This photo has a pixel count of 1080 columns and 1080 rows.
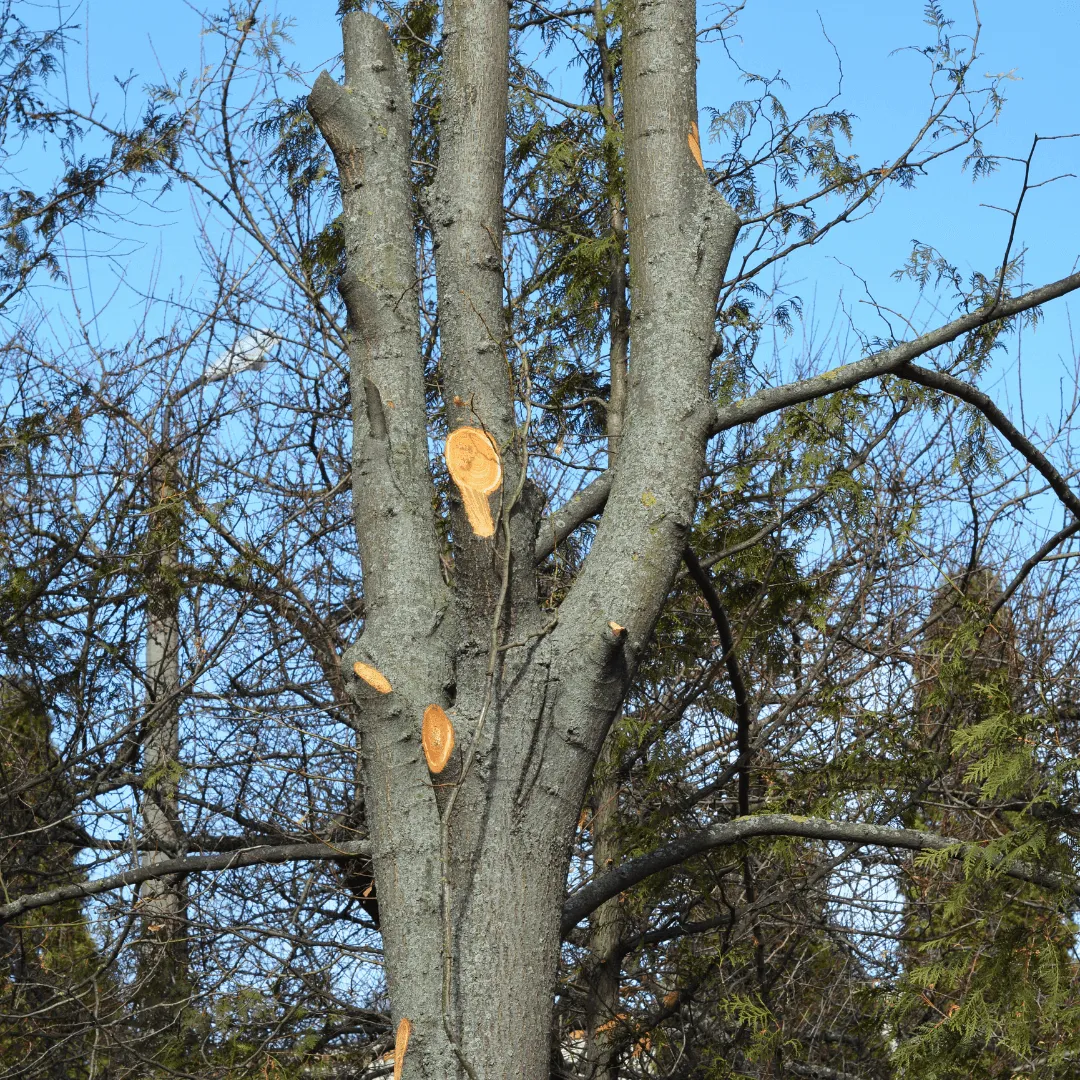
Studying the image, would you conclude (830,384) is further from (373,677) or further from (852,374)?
(373,677)

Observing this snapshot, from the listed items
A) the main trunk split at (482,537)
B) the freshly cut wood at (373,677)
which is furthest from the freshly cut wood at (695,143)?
the freshly cut wood at (373,677)

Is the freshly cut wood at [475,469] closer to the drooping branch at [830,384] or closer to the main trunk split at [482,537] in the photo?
the main trunk split at [482,537]

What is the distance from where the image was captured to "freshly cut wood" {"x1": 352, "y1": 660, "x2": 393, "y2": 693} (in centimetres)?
254

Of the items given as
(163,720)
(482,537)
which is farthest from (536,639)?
(163,720)

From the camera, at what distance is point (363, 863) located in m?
4.79

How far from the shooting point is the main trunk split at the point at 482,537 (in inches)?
93.4

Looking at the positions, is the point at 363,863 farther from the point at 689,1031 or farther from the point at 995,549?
the point at 995,549

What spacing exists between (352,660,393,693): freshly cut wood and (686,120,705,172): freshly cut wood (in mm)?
1612

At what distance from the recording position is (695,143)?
3.17m

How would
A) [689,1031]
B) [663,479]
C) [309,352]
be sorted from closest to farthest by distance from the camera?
[663,479], [689,1031], [309,352]

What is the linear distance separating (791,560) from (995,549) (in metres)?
4.38

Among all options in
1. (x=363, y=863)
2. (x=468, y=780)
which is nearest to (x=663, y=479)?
(x=468, y=780)

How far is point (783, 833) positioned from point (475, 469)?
136cm

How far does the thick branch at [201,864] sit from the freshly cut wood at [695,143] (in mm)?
2200
